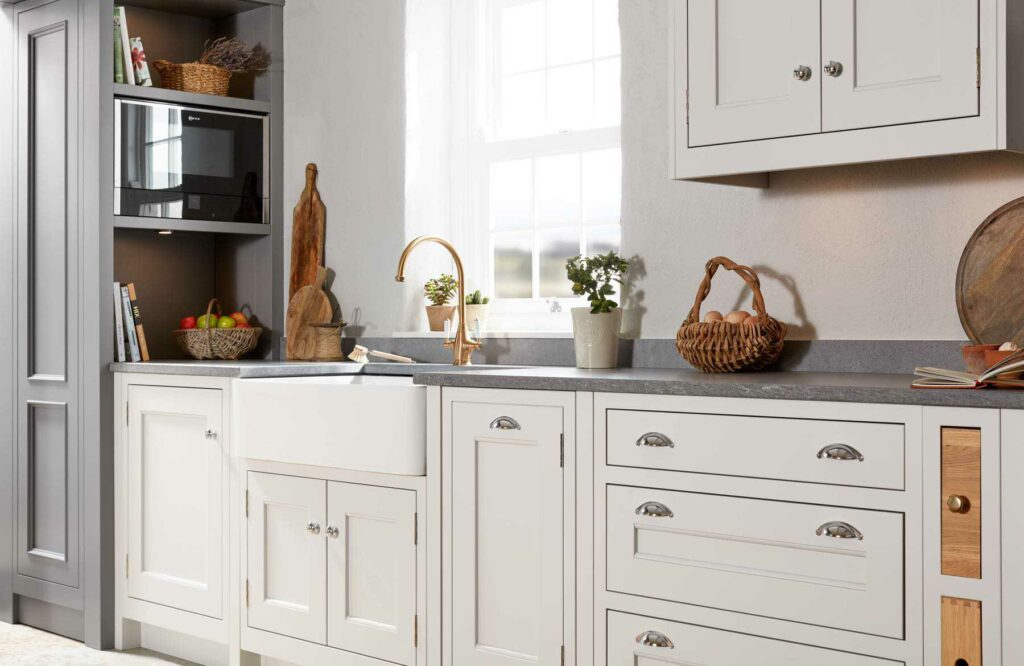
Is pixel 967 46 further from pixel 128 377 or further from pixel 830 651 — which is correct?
pixel 128 377

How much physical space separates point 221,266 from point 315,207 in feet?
1.81

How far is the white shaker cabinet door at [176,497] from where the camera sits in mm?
3385

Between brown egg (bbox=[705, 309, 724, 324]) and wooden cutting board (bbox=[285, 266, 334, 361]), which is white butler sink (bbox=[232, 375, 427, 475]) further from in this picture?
brown egg (bbox=[705, 309, 724, 324])

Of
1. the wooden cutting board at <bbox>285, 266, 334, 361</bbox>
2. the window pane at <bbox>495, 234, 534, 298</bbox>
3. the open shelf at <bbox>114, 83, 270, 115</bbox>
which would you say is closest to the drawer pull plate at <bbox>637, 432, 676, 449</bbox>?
the window pane at <bbox>495, 234, 534, 298</bbox>

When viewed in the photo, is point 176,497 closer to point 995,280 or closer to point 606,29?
point 606,29

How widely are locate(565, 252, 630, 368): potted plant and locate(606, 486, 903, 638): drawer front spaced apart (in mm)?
654

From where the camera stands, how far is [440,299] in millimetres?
3727

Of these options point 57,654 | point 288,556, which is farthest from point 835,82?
point 57,654

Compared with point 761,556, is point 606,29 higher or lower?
higher

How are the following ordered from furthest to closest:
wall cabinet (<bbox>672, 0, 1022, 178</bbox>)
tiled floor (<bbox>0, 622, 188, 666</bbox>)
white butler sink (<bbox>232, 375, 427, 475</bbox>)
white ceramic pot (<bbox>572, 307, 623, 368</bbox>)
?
tiled floor (<bbox>0, 622, 188, 666</bbox>) < white ceramic pot (<bbox>572, 307, 623, 368</bbox>) < white butler sink (<bbox>232, 375, 427, 475</bbox>) < wall cabinet (<bbox>672, 0, 1022, 178</bbox>)

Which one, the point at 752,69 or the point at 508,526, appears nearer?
the point at 752,69

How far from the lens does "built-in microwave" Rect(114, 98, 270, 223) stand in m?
3.76

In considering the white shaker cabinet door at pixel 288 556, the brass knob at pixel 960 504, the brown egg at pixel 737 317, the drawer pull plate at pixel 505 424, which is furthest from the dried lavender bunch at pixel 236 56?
the brass knob at pixel 960 504

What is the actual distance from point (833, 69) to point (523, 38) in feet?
4.95
